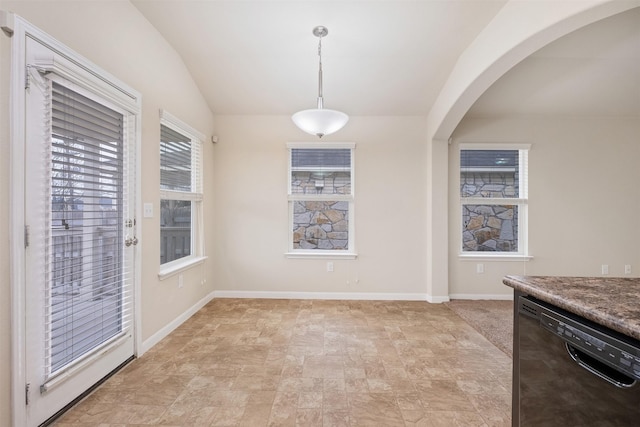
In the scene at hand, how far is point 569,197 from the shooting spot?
3994mm

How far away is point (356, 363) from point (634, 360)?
1.84 m

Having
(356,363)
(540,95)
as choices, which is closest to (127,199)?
(356,363)

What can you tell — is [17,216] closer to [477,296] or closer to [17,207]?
[17,207]

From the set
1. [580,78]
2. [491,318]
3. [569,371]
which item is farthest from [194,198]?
[580,78]

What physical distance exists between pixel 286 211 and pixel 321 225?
0.54 metres

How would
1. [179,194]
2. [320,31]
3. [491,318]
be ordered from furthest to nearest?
[491,318] < [179,194] < [320,31]

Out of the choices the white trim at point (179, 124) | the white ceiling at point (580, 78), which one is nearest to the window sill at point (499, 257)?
the white ceiling at point (580, 78)

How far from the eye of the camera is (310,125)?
8.15 ft

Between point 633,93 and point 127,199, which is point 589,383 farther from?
point 633,93

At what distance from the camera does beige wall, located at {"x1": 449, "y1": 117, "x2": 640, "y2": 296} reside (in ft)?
13.0

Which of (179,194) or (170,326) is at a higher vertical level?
(179,194)

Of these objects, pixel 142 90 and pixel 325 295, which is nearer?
pixel 142 90

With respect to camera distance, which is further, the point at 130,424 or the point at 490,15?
the point at 490,15

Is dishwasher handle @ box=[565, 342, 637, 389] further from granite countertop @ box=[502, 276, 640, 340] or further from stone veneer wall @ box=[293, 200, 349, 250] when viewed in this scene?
stone veneer wall @ box=[293, 200, 349, 250]
